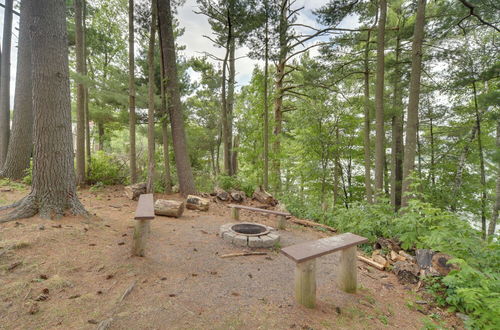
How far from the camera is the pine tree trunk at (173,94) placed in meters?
6.07

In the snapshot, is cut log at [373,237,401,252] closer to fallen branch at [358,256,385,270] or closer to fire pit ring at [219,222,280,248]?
fallen branch at [358,256,385,270]

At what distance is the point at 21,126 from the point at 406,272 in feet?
33.9

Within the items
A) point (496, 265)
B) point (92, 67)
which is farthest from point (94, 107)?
point (496, 265)

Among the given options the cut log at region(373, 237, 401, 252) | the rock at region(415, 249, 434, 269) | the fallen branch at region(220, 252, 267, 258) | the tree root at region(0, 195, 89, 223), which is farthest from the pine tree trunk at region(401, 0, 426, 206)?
the tree root at region(0, 195, 89, 223)

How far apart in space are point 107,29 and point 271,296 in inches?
575

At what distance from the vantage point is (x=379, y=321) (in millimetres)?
2059

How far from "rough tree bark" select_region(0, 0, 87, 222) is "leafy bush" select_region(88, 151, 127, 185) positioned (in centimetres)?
386

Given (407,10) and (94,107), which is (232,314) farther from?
(407,10)

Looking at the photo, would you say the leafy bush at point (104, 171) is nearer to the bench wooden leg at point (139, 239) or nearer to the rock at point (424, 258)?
the bench wooden leg at point (139, 239)

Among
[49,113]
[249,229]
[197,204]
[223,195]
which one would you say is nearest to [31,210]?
[49,113]

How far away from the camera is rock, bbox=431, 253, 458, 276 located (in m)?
2.80

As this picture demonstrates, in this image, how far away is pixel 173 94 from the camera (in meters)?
6.32

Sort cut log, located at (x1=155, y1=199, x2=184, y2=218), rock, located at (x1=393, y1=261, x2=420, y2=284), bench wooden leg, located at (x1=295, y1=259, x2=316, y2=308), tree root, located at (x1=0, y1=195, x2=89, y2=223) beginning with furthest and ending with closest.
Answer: cut log, located at (x1=155, y1=199, x2=184, y2=218) → tree root, located at (x1=0, y1=195, x2=89, y2=223) → rock, located at (x1=393, y1=261, x2=420, y2=284) → bench wooden leg, located at (x1=295, y1=259, x2=316, y2=308)

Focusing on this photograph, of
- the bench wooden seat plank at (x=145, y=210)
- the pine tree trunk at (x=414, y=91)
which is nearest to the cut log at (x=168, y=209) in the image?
the bench wooden seat plank at (x=145, y=210)
